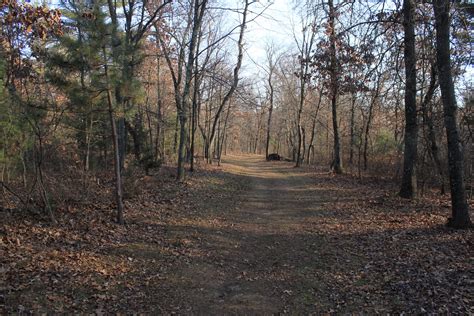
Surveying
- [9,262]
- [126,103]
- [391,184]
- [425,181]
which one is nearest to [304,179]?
[391,184]

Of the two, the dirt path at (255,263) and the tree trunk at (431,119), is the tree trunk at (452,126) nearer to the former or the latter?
the dirt path at (255,263)

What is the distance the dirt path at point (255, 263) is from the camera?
17.6 feet

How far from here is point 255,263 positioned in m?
6.88

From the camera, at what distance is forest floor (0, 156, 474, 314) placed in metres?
5.09

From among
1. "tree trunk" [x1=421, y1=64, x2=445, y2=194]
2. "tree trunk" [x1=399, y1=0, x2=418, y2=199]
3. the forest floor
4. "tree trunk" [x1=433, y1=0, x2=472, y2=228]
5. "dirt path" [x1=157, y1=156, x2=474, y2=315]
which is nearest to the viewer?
the forest floor

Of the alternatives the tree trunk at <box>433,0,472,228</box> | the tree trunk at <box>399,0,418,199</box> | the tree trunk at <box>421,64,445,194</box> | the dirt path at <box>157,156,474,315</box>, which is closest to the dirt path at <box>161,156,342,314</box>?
the dirt path at <box>157,156,474,315</box>

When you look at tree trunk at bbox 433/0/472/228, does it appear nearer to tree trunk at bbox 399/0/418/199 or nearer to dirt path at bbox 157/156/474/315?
dirt path at bbox 157/156/474/315

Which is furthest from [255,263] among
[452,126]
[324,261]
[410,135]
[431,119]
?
[431,119]

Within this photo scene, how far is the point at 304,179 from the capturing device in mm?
19219

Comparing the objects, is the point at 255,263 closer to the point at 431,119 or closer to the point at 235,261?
the point at 235,261

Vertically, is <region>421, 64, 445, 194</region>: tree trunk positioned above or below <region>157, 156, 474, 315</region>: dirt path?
above

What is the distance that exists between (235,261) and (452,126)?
602 centimetres

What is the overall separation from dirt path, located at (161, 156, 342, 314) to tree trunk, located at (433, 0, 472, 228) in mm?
3299

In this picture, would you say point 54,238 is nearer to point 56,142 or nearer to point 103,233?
point 103,233
